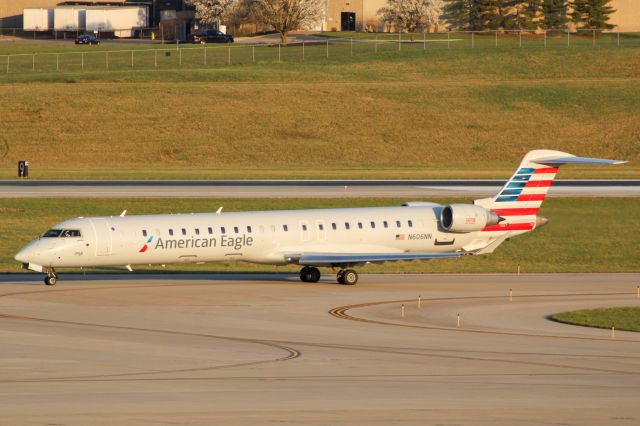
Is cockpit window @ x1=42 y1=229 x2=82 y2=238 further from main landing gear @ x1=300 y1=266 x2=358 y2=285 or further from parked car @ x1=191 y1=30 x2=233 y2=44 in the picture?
parked car @ x1=191 y1=30 x2=233 y2=44

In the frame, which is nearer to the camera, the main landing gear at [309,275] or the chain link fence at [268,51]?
the main landing gear at [309,275]

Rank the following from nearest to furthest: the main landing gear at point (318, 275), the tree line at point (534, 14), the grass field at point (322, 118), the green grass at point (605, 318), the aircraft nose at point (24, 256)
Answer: the green grass at point (605, 318) < the aircraft nose at point (24, 256) < the main landing gear at point (318, 275) < the grass field at point (322, 118) < the tree line at point (534, 14)

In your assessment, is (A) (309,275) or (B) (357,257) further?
(A) (309,275)

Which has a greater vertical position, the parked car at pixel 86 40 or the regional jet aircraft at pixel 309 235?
the parked car at pixel 86 40

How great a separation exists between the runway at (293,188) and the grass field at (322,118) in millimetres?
6262

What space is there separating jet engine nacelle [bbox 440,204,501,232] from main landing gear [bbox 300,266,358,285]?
4090 mm

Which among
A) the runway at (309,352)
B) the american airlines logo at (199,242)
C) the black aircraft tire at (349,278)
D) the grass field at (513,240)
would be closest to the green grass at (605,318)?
the runway at (309,352)

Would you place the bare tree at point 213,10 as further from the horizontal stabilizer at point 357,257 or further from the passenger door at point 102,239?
the passenger door at point 102,239

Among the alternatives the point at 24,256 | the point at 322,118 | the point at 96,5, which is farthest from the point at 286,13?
the point at 24,256

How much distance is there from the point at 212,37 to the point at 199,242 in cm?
10446

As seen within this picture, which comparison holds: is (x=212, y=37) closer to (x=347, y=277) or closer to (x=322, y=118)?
(x=322, y=118)

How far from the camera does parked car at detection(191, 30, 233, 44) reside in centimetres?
14525

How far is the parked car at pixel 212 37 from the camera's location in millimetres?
145250

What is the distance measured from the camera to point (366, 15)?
523ft
